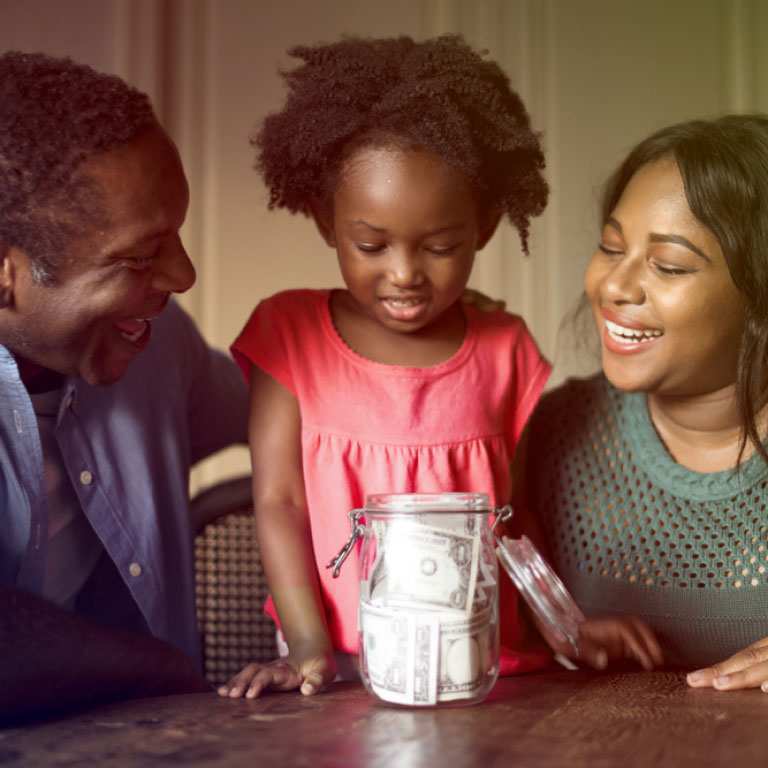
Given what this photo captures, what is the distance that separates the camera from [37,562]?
116 centimetres

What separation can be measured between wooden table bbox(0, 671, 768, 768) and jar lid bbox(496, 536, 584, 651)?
0.07 meters

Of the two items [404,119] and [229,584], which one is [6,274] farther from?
[229,584]

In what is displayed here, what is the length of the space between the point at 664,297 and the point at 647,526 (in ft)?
1.05

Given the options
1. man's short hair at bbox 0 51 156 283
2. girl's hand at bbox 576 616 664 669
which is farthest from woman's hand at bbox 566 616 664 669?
man's short hair at bbox 0 51 156 283

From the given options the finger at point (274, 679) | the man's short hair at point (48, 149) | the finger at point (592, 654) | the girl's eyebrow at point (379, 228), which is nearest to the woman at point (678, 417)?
the finger at point (592, 654)

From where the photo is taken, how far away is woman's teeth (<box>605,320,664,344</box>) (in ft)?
3.88

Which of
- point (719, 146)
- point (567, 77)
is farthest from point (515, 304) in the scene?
point (719, 146)

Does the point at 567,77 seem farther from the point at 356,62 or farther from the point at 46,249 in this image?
the point at 46,249

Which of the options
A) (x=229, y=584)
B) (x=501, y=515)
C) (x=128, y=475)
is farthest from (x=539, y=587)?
(x=229, y=584)

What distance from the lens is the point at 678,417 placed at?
4.26 ft

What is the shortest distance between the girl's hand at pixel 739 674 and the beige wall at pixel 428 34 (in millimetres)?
1116

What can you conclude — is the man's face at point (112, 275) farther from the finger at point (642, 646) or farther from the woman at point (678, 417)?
the finger at point (642, 646)

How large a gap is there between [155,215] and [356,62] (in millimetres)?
307

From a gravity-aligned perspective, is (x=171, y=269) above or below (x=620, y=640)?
above
